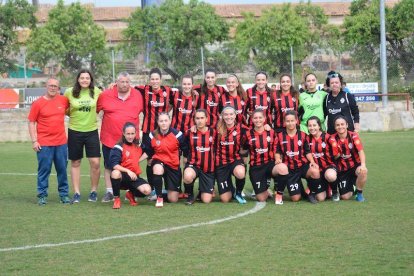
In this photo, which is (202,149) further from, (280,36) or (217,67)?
(280,36)

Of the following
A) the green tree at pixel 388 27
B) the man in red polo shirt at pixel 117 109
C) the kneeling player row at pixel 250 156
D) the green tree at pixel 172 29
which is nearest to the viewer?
the kneeling player row at pixel 250 156

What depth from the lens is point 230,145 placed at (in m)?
10.4

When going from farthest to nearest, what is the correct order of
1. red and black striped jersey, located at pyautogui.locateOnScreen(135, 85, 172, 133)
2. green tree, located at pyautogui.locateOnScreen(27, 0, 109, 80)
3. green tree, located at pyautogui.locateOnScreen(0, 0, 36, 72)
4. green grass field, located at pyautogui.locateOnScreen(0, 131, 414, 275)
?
green tree, located at pyautogui.locateOnScreen(0, 0, 36, 72), green tree, located at pyautogui.locateOnScreen(27, 0, 109, 80), red and black striped jersey, located at pyautogui.locateOnScreen(135, 85, 172, 133), green grass field, located at pyautogui.locateOnScreen(0, 131, 414, 275)

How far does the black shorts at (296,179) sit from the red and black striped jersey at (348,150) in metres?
0.45

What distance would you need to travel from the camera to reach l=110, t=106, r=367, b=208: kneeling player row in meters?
10.2

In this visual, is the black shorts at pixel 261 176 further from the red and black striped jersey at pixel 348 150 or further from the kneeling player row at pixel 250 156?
the red and black striped jersey at pixel 348 150

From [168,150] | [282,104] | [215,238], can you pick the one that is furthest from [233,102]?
[215,238]

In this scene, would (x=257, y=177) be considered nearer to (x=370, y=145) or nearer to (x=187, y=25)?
(x=370, y=145)

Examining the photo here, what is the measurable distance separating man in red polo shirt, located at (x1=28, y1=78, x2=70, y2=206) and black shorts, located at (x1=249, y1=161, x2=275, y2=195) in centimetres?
240

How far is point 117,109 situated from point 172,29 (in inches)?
1240

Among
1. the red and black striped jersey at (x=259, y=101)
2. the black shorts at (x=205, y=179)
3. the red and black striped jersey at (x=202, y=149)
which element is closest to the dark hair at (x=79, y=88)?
the red and black striped jersey at (x=202, y=149)

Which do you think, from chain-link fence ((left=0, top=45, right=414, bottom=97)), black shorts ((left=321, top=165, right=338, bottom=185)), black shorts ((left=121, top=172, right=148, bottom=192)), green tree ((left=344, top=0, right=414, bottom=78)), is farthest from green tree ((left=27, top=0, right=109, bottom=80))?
black shorts ((left=321, top=165, right=338, bottom=185))

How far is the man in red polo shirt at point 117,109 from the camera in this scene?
1054cm

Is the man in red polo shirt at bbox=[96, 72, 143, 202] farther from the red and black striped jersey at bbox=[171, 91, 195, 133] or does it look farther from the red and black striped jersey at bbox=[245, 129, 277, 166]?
the red and black striped jersey at bbox=[245, 129, 277, 166]
